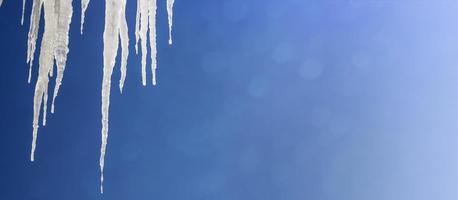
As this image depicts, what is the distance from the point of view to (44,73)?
75.4 inches

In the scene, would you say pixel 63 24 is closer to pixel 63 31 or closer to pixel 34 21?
pixel 63 31

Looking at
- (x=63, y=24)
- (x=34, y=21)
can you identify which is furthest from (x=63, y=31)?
(x=34, y=21)

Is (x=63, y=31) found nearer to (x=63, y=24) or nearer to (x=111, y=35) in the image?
(x=63, y=24)

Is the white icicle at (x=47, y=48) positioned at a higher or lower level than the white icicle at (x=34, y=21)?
lower

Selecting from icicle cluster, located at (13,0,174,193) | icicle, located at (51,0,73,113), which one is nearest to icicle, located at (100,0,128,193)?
icicle cluster, located at (13,0,174,193)

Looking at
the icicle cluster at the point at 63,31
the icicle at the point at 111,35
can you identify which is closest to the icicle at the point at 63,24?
the icicle cluster at the point at 63,31

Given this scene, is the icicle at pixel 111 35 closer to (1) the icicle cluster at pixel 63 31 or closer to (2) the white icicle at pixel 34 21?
(1) the icicle cluster at pixel 63 31

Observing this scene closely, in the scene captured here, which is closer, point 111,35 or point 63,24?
point 63,24

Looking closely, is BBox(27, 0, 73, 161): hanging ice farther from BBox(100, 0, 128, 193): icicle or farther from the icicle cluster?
BBox(100, 0, 128, 193): icicle

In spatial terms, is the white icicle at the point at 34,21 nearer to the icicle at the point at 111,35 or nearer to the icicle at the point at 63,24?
the icicle at the point at 63,24

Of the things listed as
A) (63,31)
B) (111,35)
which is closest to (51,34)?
(63,31)

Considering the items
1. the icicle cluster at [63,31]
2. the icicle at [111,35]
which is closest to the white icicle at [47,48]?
the icicle cluster at [63,31]

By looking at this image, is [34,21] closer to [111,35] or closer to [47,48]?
[47,48]

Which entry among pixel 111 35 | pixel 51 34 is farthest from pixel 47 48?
pixel 111 35
